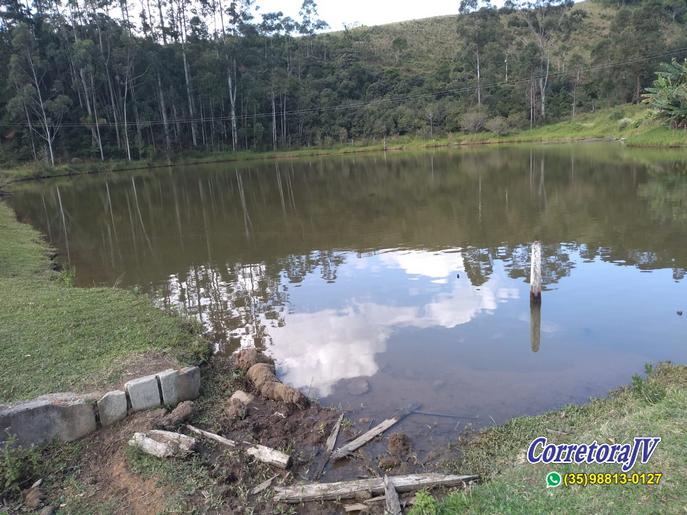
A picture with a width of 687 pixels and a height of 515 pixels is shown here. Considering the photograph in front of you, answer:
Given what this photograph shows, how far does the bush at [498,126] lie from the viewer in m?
49.6

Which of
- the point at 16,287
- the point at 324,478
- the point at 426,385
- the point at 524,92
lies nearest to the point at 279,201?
the point at 16,287

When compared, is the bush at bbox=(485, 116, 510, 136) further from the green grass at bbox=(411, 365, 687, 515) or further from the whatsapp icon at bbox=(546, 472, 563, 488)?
the whatsapp icon at bbox=(546, 472, 563, 488)

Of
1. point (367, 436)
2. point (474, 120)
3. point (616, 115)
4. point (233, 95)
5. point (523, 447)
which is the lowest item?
point (367, 436)

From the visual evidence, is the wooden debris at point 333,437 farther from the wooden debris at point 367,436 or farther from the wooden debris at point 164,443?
the wooden debris at point 164,443

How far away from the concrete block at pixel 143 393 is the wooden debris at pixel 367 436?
1.99 meters

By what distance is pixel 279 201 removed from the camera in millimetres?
21750

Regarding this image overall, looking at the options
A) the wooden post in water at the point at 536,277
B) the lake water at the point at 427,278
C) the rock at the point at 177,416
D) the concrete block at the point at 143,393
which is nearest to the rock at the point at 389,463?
the lake water at the point at 427,278

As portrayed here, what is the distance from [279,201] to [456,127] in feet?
117

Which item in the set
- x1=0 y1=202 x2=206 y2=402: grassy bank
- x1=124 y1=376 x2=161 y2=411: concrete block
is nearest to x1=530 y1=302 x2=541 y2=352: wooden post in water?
x1=0 y1=202 x2=206 y2=402: grassy bank

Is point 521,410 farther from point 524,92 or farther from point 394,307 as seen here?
point 524,92

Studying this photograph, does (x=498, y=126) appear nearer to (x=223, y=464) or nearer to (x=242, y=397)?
(x=242, y=397)

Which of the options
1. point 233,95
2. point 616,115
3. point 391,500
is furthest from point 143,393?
point 233,95

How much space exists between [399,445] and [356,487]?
86 centimetres

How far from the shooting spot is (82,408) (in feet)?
16.2
